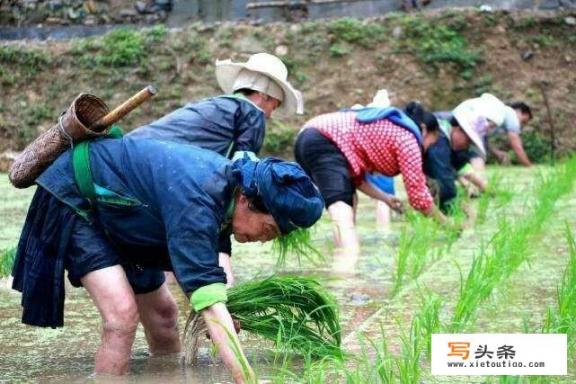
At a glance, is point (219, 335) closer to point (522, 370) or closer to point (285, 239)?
point (522, 370)

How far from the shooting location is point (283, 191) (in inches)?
130

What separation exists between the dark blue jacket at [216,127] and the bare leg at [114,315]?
1577mm

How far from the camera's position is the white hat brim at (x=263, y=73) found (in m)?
5.50

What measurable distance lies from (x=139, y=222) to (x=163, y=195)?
0.21 metres

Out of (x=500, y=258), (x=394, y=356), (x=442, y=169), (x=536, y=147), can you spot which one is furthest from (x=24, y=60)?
(x=394, y=356)

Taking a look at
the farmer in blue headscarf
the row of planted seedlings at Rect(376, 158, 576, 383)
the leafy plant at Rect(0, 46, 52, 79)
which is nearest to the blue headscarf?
the farmer in blue headscarf

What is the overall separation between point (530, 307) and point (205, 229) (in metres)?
1.83

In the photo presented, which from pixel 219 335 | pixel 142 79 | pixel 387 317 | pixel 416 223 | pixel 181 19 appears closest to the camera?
pixel 219 335

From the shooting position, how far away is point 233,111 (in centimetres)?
525

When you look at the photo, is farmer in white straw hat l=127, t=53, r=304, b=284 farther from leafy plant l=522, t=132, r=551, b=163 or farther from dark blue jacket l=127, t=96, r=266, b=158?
leafy plant l=522, t=132, r=551, b=163

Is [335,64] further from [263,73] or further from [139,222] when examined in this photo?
[139,222]

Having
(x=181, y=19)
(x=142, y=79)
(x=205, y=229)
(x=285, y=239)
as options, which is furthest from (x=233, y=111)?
(x=181, y=19)

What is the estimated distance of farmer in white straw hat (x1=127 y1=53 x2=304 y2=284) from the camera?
5148mm

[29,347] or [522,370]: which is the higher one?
[522,370]
